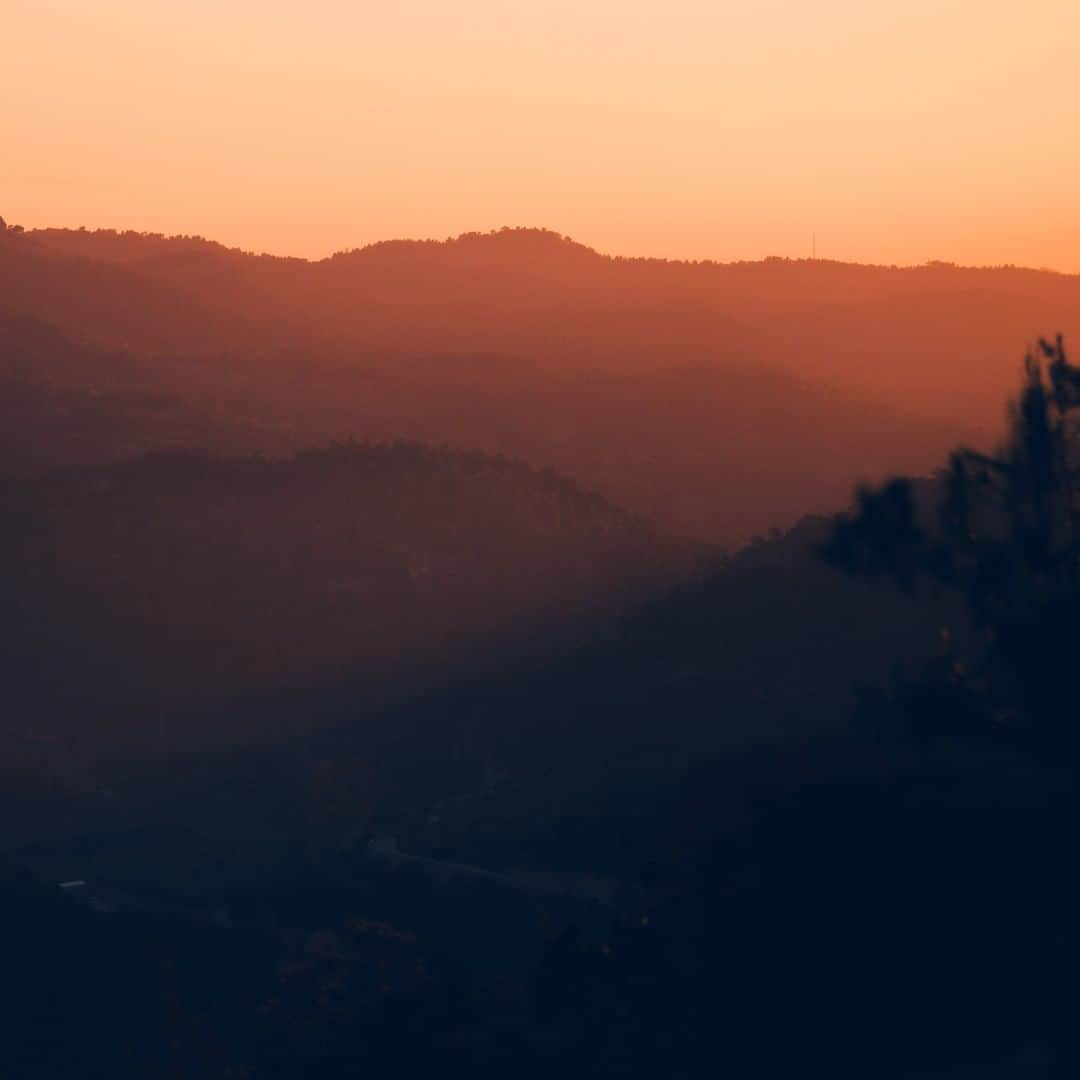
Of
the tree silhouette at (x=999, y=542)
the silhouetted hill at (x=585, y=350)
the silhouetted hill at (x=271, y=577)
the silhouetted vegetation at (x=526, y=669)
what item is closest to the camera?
the silhouetted vegetation at (x=526, y=669)

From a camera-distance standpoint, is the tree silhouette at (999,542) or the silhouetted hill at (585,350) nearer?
the tree silhouette at (999,542)

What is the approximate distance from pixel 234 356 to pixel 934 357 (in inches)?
1788

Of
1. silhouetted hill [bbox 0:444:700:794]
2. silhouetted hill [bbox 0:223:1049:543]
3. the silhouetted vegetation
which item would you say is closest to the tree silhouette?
the silhouetted vegetation

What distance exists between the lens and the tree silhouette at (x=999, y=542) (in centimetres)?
1830

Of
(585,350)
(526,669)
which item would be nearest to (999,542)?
(526,669)

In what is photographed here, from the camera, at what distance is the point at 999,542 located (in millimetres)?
19734

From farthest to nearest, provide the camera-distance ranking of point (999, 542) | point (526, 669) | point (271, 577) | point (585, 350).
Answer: point (585, 350) < point (271, 577) < point (526, 669) < point (999, 542)

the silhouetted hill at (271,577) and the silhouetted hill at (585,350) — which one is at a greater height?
the silhouetted hill at (585,350)

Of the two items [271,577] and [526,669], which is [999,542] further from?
[271,577]

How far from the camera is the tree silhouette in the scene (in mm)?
18297

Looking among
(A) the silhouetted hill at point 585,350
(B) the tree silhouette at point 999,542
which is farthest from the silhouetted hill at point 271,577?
(B) the tree silhouette at point 999,542

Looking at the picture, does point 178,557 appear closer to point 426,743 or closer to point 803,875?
point 426,743

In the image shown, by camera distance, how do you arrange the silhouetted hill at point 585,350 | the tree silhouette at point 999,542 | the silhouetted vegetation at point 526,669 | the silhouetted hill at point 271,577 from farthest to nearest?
the silhouetted hill at point 585,350 → the silhouetted hill at point 271,577 → the tree silhouette at point 999,542 → the silhouetted vegetation at point 526,669

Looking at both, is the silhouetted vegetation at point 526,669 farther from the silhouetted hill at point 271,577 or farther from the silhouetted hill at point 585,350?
the silhouetted hill at point 585,350
